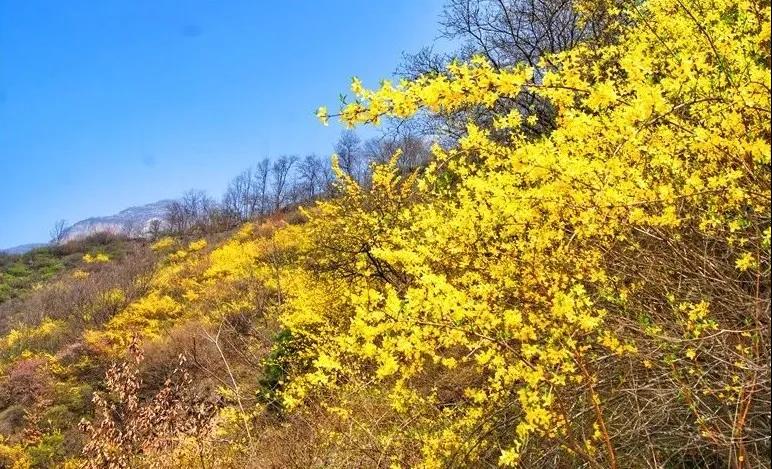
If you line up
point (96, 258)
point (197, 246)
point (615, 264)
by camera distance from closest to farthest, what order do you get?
1. point (615, 264)
2. point (197, 246)
3. point (96, 258)

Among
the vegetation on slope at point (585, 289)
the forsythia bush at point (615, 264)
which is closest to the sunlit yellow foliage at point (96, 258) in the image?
the vegetation on slope at point (585, 289)

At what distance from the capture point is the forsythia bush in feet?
7.63

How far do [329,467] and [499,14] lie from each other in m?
9.01

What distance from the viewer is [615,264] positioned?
321 cm

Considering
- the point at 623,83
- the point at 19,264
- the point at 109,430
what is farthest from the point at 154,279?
the point at 623,83

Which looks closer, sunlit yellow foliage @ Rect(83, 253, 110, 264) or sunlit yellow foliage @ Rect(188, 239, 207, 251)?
sunlit yellow foliage @ Rect(188, 239, 207, 251)

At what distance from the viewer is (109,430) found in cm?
414

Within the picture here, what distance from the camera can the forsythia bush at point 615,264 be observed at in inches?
91.6

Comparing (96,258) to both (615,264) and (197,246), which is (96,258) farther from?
(615,264)

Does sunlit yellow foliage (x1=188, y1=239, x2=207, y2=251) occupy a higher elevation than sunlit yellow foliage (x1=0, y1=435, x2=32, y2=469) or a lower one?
higher

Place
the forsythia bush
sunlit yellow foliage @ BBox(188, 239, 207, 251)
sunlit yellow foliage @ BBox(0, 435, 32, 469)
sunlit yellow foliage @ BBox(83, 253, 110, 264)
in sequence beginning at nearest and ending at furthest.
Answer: the forsythia bush
sunlit yellow foliage @ BBox(0, 435, 32, 469)
sunlit yellow foliage @ BBox(188, 239, 207, 251)
sunlit yellow foliage @ BBox(83, 253, 110, 264)

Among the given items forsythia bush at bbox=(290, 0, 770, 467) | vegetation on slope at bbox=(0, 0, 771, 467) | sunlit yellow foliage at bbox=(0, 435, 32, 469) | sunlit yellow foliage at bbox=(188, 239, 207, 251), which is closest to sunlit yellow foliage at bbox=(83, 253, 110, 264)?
sunlit yellow foliage at bbox=(188, 239, 207, 251)

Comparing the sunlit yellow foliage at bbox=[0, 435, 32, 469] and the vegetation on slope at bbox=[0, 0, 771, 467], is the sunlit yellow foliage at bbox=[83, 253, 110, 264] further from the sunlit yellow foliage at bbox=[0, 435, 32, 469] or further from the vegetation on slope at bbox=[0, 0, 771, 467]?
the vegetation on slope at bbox=[0, 0, 771, 467]

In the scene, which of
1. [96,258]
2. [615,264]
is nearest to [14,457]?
[615,264]
